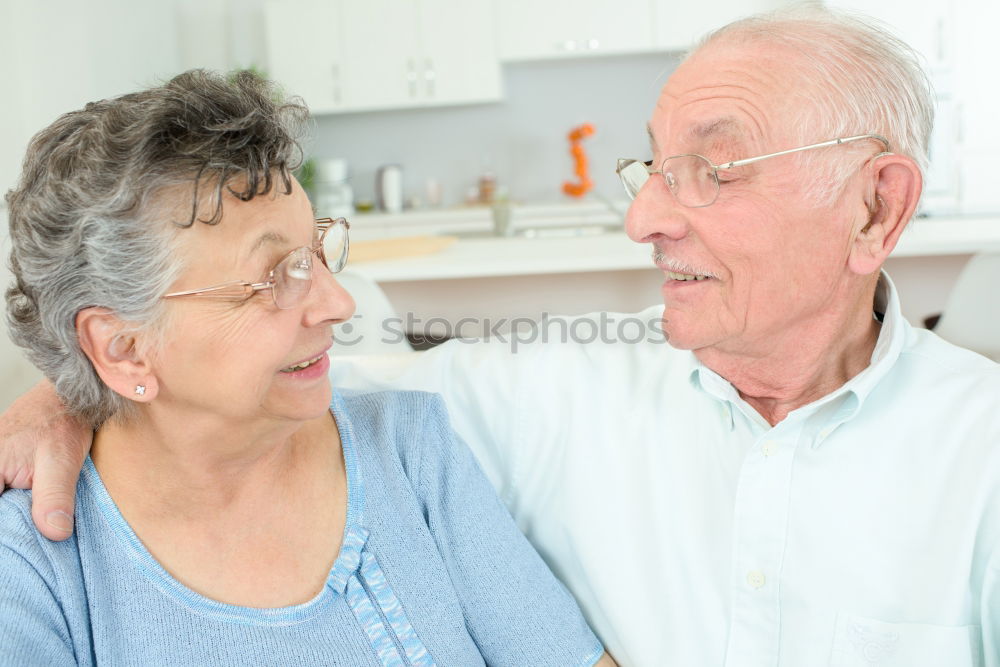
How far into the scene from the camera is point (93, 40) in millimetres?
5004

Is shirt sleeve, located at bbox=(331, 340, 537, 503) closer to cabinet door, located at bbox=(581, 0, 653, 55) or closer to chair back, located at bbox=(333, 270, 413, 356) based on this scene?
chair back, located at bbox=(333, 270, 413, 356)

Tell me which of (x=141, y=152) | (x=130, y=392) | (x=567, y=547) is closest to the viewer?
(x=141, y=152)

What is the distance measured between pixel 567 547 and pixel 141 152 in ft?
2.75

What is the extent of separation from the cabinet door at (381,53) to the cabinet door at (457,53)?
0.07 metres

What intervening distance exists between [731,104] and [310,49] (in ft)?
16.0

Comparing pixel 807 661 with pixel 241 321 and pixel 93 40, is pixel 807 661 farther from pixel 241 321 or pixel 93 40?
pixel 93 40

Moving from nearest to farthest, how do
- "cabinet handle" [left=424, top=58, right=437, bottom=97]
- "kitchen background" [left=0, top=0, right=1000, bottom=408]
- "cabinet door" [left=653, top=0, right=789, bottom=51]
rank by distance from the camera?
"kitchen background" [left=0, top=0, right=1000, bottom=408] → "cabinet door" [left=653, top=0, right=789, bottom=51] → "cabinet handle" [left=424, top=58, right=437, bottom=97]

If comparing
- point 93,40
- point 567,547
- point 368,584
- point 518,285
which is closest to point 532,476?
point 567,547

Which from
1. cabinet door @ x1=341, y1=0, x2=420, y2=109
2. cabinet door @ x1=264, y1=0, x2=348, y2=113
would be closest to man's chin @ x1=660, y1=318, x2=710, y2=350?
cabinet door @ x1=341, y1=0, x2=420, y2=109

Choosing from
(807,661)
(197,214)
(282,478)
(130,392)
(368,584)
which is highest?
(197,214)

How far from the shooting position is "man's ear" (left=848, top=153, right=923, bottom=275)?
1310mm

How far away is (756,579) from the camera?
1278 millimetres

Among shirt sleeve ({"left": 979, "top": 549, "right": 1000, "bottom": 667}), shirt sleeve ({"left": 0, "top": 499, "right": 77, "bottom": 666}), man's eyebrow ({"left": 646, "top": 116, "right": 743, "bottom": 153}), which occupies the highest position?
man's eyebrow ({"left": 646, "top": 116, "right": 743, "bottom": 153})

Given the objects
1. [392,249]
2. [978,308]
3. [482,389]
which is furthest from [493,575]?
[392,249]
